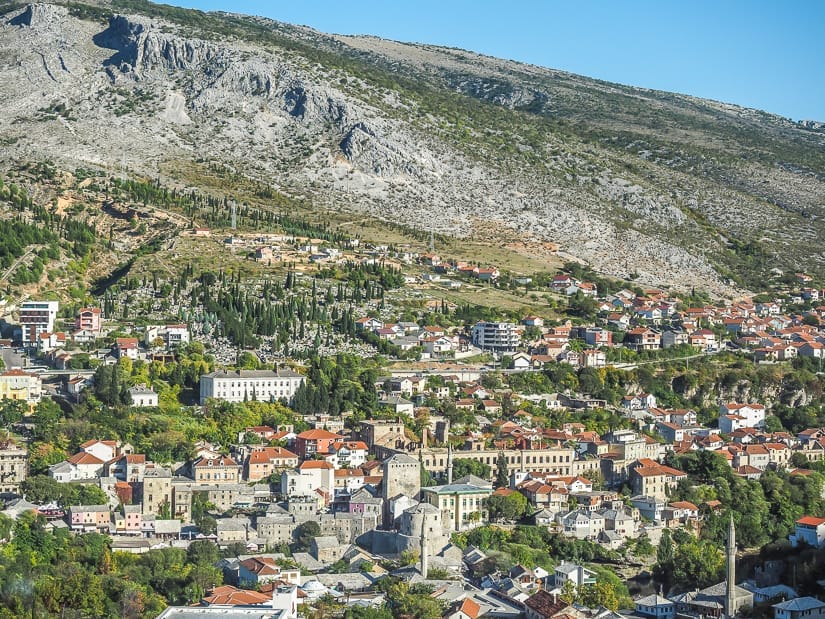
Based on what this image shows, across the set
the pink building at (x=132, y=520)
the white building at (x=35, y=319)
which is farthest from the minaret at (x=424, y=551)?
the white building at (x=35, y=319)

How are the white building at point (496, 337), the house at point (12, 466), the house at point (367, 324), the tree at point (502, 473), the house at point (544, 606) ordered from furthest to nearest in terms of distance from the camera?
the white building at point (496, 337) < the house at point (367, 324) < the tree at point (502, 473) < the house at point (12, 466) < the house at point (544, 606)

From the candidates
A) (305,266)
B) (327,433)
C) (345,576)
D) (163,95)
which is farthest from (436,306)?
(163,95)

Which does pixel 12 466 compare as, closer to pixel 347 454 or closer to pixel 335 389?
pixel 347 454

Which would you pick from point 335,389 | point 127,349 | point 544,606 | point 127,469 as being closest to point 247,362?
point 335,389

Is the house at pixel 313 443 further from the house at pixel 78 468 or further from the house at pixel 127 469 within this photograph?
the house at pixel 78 468

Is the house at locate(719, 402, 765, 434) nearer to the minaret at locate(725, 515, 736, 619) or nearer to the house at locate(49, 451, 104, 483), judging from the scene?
the minaret at locate(725, 515, 736, 619)
